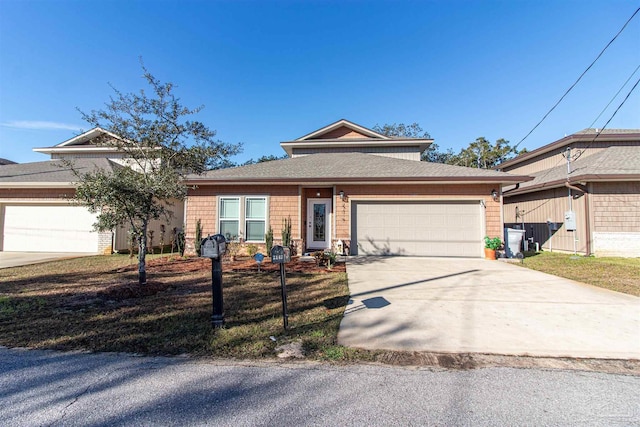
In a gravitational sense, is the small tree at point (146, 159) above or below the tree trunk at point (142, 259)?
above

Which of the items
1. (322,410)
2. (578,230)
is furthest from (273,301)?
(578,230)

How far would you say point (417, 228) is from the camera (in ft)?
34.8

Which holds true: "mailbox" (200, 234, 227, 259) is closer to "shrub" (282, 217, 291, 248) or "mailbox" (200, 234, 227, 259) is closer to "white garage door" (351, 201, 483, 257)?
"shrub" (282, 217, 291, 248)

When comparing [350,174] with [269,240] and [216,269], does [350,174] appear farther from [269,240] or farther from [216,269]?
[216,269]

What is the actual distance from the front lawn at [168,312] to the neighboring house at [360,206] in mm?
3685

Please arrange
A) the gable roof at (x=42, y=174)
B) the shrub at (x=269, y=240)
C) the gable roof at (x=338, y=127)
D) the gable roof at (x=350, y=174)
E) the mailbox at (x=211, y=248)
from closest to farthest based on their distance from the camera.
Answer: the mailbox at (x=211, y=248), the gable roof at (x=350, y=174), the shrub at (x=269, y=240), the gable roof at (x=42, y=174), the gable roof at (x=338, y=127)

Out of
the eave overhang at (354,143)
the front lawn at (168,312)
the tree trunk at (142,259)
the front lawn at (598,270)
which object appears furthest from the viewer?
the eave overhang at (354,143)

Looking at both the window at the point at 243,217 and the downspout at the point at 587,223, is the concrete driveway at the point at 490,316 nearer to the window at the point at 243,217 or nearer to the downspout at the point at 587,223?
the window at the point at 243,217

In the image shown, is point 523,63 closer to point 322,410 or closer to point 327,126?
point 327,126

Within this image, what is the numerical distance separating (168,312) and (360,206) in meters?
7.76

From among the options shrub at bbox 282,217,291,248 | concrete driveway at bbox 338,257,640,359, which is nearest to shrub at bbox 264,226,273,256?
shrub at bbox 282,217,291,248

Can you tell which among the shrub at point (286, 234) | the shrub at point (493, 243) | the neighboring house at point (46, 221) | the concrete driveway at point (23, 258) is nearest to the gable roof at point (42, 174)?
the neighboring house at point (46, 221)

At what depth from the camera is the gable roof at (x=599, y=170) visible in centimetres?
1017

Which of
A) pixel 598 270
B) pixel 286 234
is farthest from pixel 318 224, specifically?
pixel 598 270
